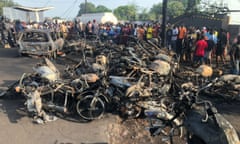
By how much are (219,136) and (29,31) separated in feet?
41.3

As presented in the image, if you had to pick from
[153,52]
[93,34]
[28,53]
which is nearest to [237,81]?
[153,52]

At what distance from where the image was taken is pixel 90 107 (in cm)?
664

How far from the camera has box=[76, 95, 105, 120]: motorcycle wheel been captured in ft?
21.9

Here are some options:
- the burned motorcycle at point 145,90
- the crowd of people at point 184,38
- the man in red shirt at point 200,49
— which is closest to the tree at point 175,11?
the crowd of people at point 184,38

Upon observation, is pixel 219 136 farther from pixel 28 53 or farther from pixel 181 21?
pixel 181 21

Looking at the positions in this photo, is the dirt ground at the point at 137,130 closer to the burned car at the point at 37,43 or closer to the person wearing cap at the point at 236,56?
the person wearing cap at the point at 236,56

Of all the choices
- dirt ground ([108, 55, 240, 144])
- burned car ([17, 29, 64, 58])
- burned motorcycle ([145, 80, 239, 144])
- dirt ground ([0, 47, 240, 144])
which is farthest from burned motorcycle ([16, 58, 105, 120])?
burned car ([17, 29, 64, 58])

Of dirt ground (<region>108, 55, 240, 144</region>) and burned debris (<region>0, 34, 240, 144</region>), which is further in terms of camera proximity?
dirt ground (<region>108, 55, 240, 144</region>)

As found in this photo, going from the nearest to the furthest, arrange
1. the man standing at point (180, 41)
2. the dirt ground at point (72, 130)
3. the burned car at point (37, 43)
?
the dirt ground at point (72, 130) → the burned car at point (37, 43) → the man standing at point (180, 41)

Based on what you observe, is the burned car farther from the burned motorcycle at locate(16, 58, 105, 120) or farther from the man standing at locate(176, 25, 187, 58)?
the man standing at locate(176, 25, 187, 58)

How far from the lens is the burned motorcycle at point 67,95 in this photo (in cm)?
667

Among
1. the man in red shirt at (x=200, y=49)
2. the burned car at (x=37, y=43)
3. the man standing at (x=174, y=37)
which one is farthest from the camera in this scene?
the man standing at (x=174, y=37)

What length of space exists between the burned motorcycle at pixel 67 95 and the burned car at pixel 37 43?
6.53 metres

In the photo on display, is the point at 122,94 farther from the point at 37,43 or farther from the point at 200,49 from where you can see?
the point at 37,43
